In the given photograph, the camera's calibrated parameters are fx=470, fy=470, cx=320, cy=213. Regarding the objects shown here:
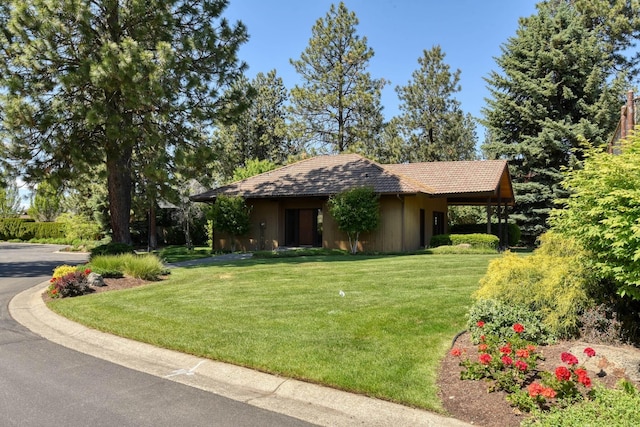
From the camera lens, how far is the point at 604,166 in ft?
18.5

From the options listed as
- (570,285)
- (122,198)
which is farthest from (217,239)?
(570,285)

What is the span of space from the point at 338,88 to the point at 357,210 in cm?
1942

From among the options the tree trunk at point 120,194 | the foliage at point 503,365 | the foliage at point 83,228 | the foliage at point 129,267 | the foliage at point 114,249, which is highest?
the tree trunk at point 120,194

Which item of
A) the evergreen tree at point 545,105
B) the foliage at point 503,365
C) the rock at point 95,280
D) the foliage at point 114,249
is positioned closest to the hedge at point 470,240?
the evergreen tree at point 545,105

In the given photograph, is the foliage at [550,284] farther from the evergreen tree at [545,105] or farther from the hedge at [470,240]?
the evergreen tree at [545,105]

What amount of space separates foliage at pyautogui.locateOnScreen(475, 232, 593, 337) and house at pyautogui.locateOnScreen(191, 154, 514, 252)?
43.2ft

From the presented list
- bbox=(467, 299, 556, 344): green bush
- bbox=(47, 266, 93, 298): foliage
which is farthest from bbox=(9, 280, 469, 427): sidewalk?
bbox=(47, 266, 93, 298): foliage

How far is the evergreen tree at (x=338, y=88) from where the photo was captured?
121 ft

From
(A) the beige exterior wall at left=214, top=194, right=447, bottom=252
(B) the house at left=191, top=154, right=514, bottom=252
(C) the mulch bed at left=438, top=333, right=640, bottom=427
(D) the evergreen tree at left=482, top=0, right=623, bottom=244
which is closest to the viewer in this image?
(C) the mulch bed at left=438, top=333, right=640, bottom=427

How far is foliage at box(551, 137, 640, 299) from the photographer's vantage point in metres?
4.96

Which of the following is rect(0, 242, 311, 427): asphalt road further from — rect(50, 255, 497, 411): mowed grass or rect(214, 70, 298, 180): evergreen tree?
rect(214, 70, 298, 180): evergreen tree

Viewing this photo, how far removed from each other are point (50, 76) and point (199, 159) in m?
5.72

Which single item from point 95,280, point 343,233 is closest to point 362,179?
point 343,233

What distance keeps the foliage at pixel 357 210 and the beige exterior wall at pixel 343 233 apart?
80 centimetres
